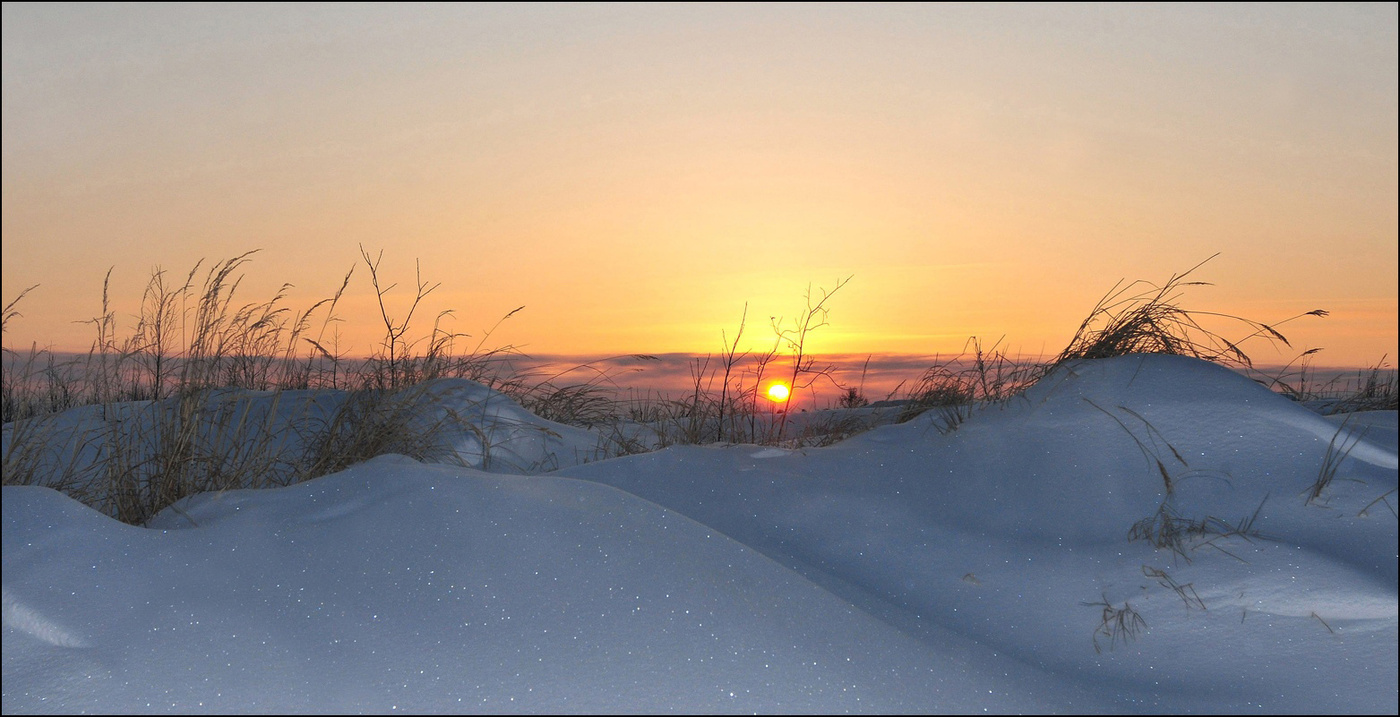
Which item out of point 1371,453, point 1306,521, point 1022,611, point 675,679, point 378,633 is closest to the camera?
point 675,679

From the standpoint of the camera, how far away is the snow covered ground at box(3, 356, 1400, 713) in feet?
5.65

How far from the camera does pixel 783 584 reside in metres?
2.04

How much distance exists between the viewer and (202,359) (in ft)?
11.1

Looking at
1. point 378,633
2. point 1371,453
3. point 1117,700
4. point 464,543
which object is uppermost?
point 1371,453

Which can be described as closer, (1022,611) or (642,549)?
(642,549)

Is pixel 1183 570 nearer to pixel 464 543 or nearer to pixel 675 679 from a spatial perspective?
pixel 675 679

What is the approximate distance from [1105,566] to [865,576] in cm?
60

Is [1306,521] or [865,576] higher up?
[1306,521]

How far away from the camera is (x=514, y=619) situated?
6.04ft

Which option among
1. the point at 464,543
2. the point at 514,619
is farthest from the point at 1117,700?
the point at 464,543

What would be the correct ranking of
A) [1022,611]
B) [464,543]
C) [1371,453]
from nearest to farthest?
[464,543] < [1022,611] < [1371,453]

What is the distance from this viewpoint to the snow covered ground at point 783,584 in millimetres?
1722

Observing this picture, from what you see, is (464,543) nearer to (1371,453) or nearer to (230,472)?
(230,472)

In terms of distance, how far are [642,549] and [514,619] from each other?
35cm
